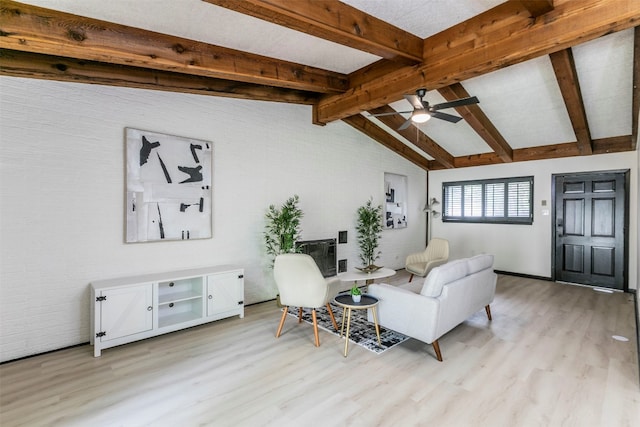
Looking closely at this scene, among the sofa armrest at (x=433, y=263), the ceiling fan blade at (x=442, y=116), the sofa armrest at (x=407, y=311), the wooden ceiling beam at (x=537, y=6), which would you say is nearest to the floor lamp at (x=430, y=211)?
the sofa armrest at (x=433, y=263)

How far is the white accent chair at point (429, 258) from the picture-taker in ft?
18.2

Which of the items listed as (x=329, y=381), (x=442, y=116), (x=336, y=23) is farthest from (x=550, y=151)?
(x=329, y=381)

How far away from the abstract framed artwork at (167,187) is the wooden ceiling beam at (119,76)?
1.86 ft

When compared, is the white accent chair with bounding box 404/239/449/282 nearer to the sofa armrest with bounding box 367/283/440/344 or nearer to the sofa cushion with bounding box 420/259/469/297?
the sofa cushion with bounding box 420/259/469/297

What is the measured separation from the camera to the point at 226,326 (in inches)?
150

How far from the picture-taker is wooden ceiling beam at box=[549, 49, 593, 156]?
344 cm

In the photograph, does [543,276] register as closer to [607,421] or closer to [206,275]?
[607,421]

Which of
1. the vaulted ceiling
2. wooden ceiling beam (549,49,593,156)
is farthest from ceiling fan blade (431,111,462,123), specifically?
wooden ceiling beam (549,49,593,156)

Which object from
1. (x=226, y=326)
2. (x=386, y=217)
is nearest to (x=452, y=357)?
(x=226, y=326)

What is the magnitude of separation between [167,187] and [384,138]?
4.60 m

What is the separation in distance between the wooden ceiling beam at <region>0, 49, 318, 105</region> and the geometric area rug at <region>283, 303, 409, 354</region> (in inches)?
123

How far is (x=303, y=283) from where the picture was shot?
3.36 meters

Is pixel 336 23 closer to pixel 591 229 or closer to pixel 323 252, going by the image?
pixel 323 252

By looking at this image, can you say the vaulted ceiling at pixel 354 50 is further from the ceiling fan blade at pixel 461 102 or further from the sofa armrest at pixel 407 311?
the sofa armrest at pixel 407 311
